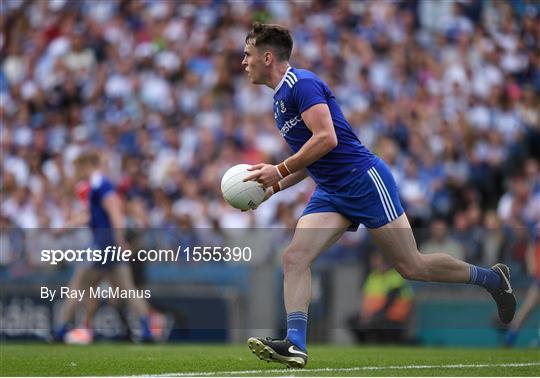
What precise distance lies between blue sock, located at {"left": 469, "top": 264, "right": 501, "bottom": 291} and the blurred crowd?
5668 millimetres

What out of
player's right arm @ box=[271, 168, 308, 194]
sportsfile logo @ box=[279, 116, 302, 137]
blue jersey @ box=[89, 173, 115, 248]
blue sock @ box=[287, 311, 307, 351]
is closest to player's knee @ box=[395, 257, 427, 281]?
blue sock @ box=[287, 311, 307, 351]

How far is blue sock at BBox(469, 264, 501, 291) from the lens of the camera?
354 inches

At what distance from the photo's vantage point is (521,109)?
1756 centimetres

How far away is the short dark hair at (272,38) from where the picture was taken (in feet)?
27.6

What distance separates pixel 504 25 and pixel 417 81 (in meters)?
1.68

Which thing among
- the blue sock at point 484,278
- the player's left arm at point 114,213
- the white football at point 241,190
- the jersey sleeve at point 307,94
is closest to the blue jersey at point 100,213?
the player's left arm at point 114,213

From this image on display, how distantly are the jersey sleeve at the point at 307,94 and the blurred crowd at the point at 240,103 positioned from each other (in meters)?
7.04

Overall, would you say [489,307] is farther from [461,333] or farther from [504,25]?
[504,25]

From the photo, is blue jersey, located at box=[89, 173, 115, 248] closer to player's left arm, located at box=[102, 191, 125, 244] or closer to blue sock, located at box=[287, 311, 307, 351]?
player's left arm, located at box=[102, 191, 125, 244]

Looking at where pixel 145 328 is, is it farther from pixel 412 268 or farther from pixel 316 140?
pixel 316 140

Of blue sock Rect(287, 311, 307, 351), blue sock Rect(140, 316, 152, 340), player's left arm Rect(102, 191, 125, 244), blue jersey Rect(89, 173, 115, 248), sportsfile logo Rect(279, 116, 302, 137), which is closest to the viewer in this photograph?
blue sock Rect(287, 311, 307, 351)

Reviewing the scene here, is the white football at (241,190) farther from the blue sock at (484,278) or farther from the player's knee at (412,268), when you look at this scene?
the blue sock at (484,278)

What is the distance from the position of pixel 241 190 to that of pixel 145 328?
6.03 m

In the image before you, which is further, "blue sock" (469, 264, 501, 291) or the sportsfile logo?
"blue sock" (469, 264, 501, 291)
